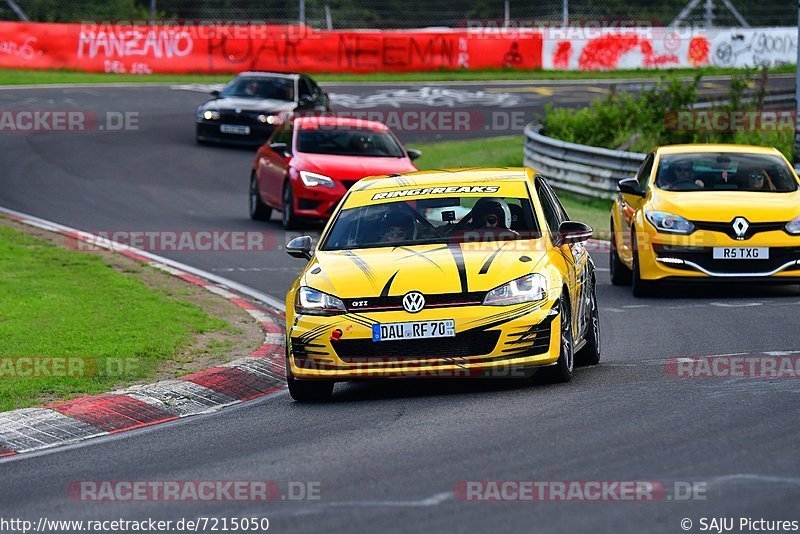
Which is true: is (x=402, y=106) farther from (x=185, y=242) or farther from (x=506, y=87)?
(x=185, y=242)

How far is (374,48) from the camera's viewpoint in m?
45.0

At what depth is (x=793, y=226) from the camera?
14586 mm

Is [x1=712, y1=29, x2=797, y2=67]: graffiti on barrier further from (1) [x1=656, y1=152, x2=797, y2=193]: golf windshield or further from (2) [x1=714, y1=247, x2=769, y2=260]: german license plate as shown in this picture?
(2) [x1=714, y1=247, x2=769, y2=260]: german license plate

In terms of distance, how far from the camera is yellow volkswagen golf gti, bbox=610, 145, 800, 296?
14.5 metres

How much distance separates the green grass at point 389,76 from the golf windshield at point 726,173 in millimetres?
24789

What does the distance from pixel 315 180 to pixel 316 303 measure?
1136 centimetres

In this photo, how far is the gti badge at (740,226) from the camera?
47.5ft

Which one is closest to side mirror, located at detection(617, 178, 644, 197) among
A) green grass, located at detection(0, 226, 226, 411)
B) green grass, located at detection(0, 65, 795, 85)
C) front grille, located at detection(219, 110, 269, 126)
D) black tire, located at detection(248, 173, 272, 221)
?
green grass, located at detection(0, 226, 226, 411)

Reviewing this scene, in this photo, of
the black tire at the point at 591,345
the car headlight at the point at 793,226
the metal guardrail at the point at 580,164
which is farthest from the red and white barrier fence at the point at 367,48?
the black tire at the point at 591,345

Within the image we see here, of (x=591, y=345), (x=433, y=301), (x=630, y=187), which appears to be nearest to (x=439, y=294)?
(x=433, y=301)
